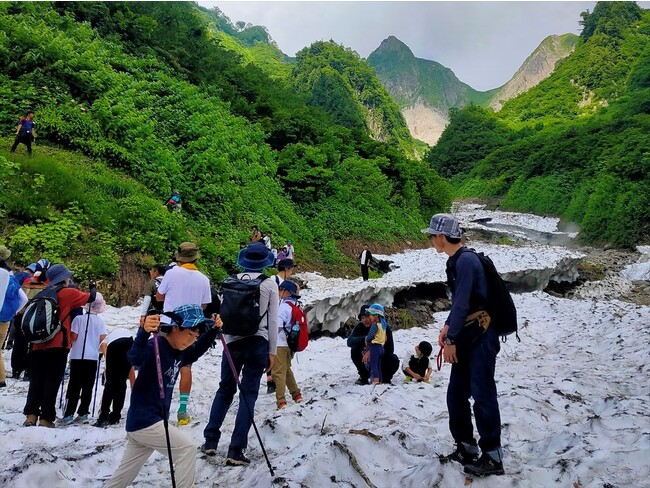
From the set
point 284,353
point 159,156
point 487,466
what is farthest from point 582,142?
point 487,466

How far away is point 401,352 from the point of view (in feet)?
33.3

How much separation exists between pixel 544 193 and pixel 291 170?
3743 cm

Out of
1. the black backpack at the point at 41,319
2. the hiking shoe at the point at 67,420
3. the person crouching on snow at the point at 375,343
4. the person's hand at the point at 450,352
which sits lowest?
the hiking shoe at the point at 67,420

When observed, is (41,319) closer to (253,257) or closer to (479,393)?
(253,257)

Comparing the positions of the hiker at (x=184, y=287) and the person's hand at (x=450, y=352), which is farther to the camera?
the hiker at (x=184, y=287)

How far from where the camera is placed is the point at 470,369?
134 inches

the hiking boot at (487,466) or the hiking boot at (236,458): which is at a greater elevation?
the hiking boot at (487,466)

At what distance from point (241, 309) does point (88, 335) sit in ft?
7.43

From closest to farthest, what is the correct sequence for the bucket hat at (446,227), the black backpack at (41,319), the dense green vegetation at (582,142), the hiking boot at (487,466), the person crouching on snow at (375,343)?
the hiking boot at (487,466) → the bucket hat at (446,227) → the black backpack at (41,319) → the person crouching on snow at (375,343) → the dense green vegetation at (582,142)

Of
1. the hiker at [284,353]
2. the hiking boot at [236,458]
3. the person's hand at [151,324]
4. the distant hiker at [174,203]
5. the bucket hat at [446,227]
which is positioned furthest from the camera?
the distant hiker at [174,203]

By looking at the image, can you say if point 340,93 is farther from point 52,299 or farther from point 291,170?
point 52,299

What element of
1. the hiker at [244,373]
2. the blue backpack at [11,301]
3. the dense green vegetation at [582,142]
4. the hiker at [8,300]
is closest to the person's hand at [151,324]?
the hiker at [244,373]

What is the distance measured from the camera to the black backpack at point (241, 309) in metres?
4.00

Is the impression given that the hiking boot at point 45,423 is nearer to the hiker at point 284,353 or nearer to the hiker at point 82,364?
the hiker at point 82,364
